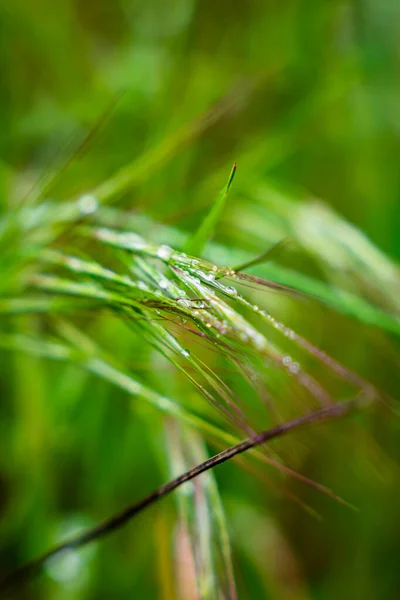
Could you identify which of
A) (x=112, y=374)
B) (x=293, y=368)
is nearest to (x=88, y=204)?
(x=112, y=374)

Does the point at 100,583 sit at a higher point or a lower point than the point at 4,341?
lower

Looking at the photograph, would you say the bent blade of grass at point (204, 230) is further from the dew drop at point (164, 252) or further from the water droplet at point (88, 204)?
the water droplet at point (88, 204)

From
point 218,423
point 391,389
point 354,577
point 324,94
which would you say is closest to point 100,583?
point 218,423

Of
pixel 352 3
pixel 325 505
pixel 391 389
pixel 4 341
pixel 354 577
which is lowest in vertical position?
pixel 354 577

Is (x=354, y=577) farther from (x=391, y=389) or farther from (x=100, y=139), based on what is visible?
(x=100, y=139)

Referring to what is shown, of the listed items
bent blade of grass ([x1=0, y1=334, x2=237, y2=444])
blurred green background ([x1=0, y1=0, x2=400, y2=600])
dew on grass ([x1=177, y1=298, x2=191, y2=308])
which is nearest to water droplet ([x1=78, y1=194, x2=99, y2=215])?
blurred green background ([x1=0, y1=0, x2=400, y2=600])
